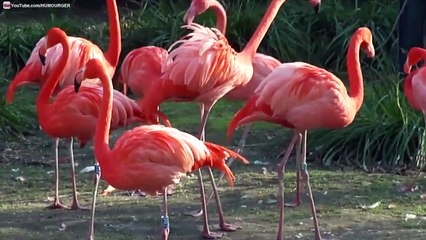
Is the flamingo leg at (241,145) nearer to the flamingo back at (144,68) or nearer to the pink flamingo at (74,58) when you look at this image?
the flamingo back at (144,68)

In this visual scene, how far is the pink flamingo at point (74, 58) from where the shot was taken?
Result: 7.13 metres

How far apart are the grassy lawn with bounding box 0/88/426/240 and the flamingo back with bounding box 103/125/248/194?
620 mm

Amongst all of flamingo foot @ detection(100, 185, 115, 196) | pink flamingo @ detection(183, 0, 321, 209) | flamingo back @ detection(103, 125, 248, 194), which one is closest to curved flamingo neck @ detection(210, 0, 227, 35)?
pink flamingo @ detection(183, 0, 321, 209)

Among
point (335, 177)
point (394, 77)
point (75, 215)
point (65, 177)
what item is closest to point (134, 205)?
point (75, 215)

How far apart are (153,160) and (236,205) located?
139 cm

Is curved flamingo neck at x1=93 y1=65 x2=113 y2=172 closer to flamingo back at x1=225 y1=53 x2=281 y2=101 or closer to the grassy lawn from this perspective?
the grassy lawn

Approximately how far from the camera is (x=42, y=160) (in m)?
7.80

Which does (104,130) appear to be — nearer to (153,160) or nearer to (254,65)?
(153,160)

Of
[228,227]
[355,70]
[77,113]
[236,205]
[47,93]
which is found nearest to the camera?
[228,227]

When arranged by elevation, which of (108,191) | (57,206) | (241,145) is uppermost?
(241,145)

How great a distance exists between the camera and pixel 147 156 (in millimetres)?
5156

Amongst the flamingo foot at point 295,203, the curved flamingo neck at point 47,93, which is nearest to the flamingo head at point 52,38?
the curved flamingo neck at point 47,93

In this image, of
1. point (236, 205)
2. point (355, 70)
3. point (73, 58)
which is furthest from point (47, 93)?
point (355, 70)

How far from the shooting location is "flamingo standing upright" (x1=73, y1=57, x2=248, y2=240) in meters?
5.15
